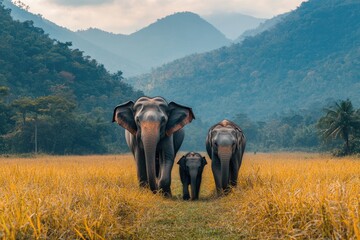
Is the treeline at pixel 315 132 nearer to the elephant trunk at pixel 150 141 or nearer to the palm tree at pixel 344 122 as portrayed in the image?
the palm tree at pixel 344 122

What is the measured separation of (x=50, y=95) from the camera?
52.0 m

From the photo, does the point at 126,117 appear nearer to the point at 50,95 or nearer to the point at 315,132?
the point at 50,95

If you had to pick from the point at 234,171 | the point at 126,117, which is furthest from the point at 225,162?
the point at 126,117

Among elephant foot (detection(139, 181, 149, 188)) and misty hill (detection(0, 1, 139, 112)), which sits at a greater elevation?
misty hill (detection(0, 1, 139, 112))

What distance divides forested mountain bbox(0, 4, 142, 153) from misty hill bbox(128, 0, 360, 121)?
3446 inches

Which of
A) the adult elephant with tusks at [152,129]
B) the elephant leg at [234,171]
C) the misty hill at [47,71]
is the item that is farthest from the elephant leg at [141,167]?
the misty hill at [47,71]

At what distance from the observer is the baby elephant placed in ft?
38.5

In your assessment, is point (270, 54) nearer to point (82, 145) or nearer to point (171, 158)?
point (82, 145)

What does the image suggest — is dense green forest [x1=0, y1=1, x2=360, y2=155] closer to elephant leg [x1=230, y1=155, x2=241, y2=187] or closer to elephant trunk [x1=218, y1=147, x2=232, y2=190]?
elephant leg [x1=230, y1=155, x2=241, y2=187]

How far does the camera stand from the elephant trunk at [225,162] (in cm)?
1041

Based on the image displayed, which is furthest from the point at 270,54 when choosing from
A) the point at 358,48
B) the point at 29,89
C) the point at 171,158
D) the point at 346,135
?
the point at 171,158

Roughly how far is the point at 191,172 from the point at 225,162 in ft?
5.48

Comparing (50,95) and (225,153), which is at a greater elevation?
(50,95)

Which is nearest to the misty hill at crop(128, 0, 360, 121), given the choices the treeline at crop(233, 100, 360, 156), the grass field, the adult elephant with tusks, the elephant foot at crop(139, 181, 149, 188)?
the treeline at crop(233, 100, 360, 156)
